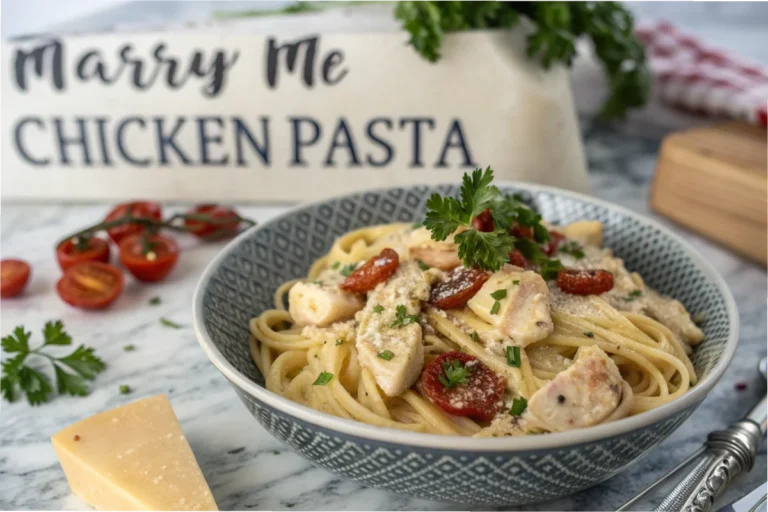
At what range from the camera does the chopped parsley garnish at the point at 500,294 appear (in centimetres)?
240

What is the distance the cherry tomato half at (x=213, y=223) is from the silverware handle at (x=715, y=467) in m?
2.52

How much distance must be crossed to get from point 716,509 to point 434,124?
8.25 ft

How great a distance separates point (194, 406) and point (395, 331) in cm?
95

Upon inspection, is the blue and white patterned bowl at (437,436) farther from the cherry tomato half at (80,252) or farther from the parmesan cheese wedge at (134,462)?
the cherry tomato half at (80,252)

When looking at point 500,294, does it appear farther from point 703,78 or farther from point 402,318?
point 703,78

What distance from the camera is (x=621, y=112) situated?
5.04 m

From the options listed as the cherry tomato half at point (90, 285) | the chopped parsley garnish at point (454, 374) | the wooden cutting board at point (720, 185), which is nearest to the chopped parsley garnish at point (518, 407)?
the chopped parsley garnish at point (454, 374)

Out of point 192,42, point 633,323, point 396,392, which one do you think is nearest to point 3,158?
point 192,42

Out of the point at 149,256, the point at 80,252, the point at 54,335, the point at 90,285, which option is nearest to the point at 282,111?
the point at 149,256

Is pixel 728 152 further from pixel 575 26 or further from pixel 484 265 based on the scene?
pixel 484 265

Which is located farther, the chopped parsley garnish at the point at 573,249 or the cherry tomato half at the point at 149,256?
the cherry tomato half at the point at 149,256

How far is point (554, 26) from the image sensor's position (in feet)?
13.3

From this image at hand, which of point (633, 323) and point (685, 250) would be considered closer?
point (633, 323)

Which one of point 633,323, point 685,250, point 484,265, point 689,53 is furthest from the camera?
point 689,53
